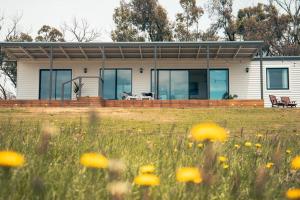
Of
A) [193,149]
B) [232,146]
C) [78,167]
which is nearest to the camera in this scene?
[78,167]

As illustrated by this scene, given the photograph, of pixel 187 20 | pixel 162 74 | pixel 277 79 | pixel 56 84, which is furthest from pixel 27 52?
pixel 187 20

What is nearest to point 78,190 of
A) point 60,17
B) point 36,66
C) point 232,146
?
point 232,146

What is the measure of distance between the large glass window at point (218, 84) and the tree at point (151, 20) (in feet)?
50.9

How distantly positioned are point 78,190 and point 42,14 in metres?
40.8

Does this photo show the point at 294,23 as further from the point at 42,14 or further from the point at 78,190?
the point at 78,190

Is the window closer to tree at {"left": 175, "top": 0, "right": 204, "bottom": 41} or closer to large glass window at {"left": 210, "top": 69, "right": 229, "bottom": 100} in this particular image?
large glass window at {"left": 210, "top": 69, "right": 229, "bottom": 100}

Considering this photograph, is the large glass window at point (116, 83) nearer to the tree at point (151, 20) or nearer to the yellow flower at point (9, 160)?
the tree at point (151, 20)

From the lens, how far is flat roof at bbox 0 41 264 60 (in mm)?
20750

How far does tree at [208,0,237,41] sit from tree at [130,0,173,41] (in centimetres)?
539

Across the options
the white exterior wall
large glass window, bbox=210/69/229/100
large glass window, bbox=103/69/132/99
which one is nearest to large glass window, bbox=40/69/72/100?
the white exterior wall

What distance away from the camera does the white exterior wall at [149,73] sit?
948 inches

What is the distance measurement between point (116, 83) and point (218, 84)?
240 inches

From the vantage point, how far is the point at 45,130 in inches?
59.7

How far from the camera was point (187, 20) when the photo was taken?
4094cm
